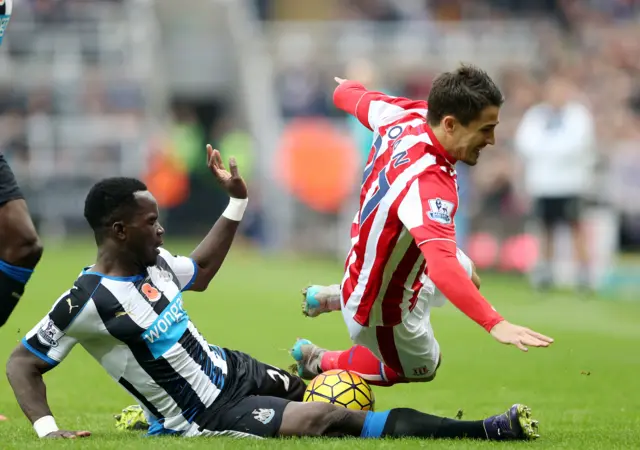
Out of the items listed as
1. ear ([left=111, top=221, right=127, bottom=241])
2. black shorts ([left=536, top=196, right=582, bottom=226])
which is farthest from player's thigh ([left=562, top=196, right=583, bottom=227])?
ear ([left=111, top=221, right=127, bottom=241])

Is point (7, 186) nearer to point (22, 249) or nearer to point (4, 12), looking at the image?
point (22, 249)

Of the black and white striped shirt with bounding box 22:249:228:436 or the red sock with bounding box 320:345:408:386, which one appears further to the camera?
the red sock with bounding box 320:345:408:386

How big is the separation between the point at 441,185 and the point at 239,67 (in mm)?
23235

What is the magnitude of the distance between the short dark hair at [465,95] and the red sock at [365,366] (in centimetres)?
167

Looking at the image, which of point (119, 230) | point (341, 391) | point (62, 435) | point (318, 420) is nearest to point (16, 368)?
point (62, 435)

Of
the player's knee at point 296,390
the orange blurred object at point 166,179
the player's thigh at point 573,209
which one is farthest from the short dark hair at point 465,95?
the orange blurred object at point 166,179

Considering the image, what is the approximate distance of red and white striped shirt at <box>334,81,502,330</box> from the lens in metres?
5.45

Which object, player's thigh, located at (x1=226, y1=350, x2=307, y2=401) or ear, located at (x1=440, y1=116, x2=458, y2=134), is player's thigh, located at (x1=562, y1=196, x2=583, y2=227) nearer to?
player's thigh, located at (x1=226, y1=350, x2=307, y2=401)

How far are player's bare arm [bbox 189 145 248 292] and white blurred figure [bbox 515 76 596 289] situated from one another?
1008cm

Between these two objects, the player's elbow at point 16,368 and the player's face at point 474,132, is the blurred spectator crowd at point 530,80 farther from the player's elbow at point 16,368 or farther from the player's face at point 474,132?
the player's elbow at point 16,368

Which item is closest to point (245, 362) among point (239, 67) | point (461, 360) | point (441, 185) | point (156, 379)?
point (156, 379)

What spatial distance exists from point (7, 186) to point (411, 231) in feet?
9.62

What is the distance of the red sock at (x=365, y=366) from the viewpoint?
22.9 ft

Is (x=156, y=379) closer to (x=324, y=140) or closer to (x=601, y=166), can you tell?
(x=601, y=166)
